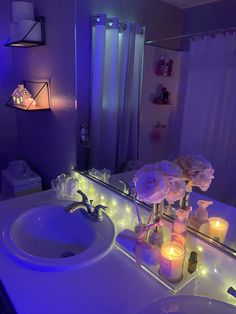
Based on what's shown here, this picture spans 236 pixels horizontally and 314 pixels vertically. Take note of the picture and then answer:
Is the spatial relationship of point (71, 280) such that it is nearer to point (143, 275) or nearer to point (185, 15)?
point (143, 275)

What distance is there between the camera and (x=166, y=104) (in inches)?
41.6

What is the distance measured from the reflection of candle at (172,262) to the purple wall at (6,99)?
1.91 metres

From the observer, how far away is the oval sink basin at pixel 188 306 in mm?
706

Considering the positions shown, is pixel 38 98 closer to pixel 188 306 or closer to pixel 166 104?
pixel 166 104

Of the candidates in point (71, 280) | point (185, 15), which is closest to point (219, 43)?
point (185, 15)

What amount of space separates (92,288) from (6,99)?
1.93m

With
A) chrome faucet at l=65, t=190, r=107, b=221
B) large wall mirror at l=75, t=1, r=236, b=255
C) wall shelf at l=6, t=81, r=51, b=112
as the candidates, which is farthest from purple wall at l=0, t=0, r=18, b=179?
chrome faucet at l=65, t=190, r=107, b=221

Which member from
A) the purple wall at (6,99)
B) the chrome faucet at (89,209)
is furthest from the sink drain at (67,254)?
the purple wall at (6,99)

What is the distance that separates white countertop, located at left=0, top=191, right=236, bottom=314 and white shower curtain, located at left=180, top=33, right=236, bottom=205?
0.28 meters

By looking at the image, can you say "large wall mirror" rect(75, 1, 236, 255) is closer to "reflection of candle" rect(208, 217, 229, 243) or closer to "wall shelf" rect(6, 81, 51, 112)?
"reflection of candle" rect(208, 217, 229, 243)

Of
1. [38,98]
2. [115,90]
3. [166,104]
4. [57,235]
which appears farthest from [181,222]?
[38,98]

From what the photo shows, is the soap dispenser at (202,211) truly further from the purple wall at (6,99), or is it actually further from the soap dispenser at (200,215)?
the purple wall at (6,99)

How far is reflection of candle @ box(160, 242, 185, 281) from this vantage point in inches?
32.7

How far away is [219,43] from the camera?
0.86m
